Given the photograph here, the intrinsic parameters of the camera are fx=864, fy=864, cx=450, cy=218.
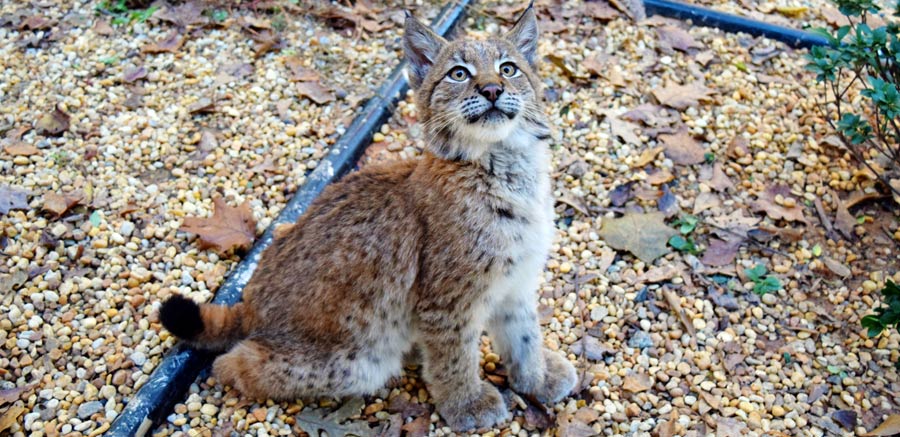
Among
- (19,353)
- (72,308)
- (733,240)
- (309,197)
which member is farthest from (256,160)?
(733,240)

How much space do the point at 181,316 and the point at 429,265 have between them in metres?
1.26

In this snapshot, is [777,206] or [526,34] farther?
[777,206]

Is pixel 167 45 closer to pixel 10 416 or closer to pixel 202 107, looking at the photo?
pixel 202 107

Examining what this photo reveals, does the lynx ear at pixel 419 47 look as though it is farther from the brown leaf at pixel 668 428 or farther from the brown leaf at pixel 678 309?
the brown leaf at pixel 668 428

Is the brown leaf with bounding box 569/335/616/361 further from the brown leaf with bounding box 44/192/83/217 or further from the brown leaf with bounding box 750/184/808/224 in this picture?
the brown leaf with bounding box 44/192/83/217

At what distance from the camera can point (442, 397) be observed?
14.3 feet

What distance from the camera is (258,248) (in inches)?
203

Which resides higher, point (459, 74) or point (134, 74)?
point (459, 74)

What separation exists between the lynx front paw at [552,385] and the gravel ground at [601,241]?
6 centimetres

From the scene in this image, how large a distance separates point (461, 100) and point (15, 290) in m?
2.84

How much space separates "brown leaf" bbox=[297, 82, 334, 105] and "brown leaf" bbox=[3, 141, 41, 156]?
1830 mm

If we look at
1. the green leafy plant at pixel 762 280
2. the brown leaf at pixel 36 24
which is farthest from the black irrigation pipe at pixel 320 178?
the brown leaf at pixel 36 24

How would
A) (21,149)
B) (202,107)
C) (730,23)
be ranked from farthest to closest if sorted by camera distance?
(730,23), (202,107), (21,149)

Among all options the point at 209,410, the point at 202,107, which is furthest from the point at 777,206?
the point at 202,107
